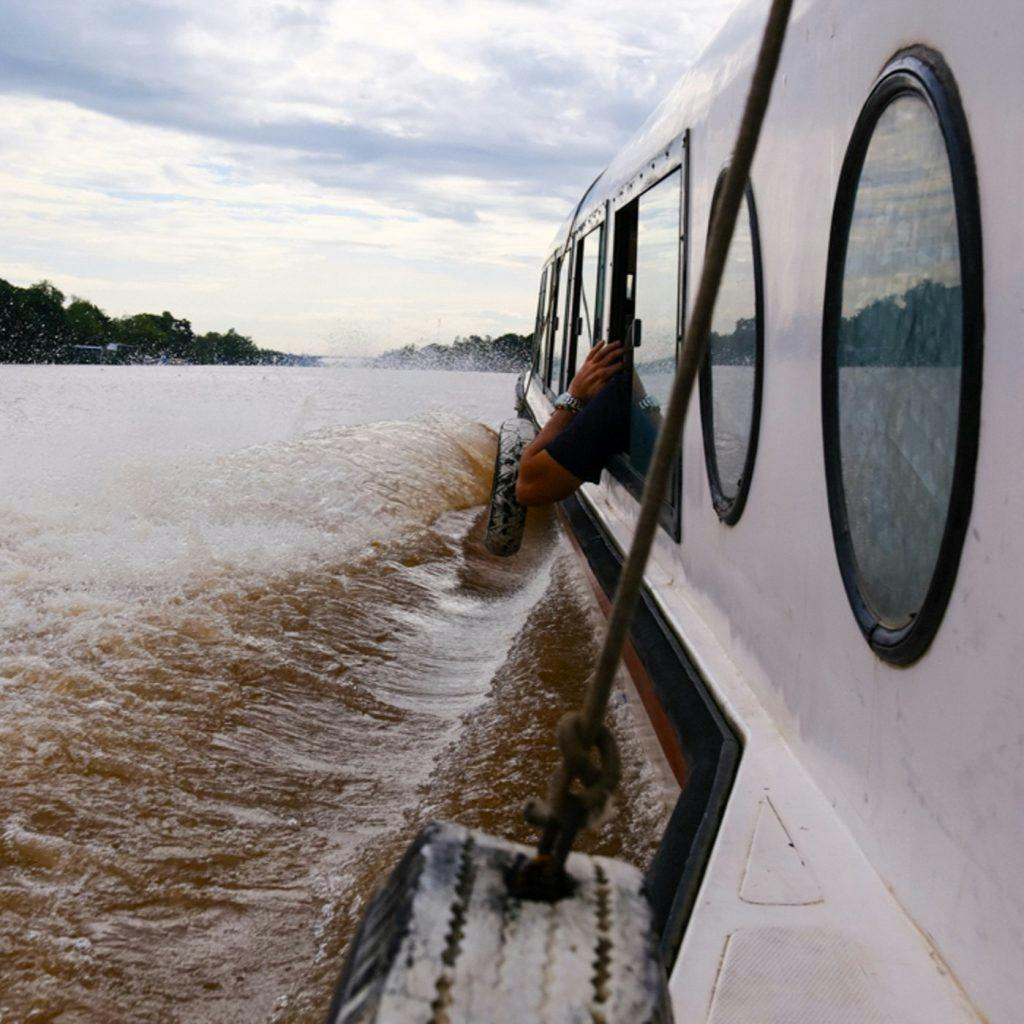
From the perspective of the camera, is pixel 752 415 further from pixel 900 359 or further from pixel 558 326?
pixel 558 326

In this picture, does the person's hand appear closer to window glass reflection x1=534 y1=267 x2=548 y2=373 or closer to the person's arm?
the person's arm

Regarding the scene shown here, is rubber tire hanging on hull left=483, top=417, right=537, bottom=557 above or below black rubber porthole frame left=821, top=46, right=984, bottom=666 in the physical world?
below

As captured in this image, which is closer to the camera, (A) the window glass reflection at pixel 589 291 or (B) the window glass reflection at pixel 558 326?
(A) the window glass reflection at pixel 589 291

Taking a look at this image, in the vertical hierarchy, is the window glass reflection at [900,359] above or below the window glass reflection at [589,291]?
below

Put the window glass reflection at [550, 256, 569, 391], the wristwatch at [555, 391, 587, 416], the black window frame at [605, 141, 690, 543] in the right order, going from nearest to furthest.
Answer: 1. the black window frame at [605, 141, 690, 543]
2. the wristwatch at [555, 391, 587, 416]
3. the window glass reflection at [550, 256, 569, 391]

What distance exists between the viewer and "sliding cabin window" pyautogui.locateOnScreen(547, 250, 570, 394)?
880 cm

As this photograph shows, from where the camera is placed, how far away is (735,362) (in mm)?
3051

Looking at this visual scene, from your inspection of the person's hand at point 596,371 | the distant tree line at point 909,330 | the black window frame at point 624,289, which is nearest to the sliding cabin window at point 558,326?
the black window frame at point 624,289

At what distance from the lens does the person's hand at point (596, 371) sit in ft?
16.2

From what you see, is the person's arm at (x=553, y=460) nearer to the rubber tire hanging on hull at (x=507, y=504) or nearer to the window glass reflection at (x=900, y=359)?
the rubber tire hanging on hull at (x=507, y=504)

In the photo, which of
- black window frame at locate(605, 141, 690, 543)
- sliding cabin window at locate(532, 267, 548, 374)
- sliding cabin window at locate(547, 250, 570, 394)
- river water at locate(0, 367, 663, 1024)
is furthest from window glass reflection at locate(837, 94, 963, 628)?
sliding cabin window at locate(532, 267, 548, 374)

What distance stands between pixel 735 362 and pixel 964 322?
1.55 meters

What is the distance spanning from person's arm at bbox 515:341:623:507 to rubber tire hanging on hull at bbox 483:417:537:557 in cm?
130

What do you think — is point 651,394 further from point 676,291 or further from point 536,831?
point 536,831
